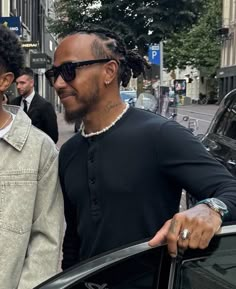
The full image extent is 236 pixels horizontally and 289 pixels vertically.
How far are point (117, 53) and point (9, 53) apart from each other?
0.41m

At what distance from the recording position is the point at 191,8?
1753cm

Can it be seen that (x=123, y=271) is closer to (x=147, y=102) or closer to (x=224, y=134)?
(x=224, y=134)

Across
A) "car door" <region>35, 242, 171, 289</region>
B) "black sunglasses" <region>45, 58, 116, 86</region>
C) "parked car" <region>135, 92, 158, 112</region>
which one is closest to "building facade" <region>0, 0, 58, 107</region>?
"parked car" <region>135, 92, 158, 112</region>

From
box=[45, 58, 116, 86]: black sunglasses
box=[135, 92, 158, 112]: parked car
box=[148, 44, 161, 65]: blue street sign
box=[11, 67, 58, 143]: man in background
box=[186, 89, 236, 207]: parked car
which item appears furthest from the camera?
box=[148, 44, 161, 65]: blue street sign

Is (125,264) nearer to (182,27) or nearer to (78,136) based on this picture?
(78,136)

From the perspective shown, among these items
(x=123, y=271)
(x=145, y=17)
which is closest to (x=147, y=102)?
(x=145, y=17)

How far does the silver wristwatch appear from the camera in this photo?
6.00 feet

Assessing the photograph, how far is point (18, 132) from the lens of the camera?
2.15m

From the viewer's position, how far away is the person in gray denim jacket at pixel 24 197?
2.09 m

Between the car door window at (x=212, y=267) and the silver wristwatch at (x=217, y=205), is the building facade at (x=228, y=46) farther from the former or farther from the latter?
the car door window at (x=212, y=267)

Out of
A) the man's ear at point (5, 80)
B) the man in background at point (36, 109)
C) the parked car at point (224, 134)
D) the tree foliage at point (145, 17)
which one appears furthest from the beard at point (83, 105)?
the tree foliage at point (145, 17)

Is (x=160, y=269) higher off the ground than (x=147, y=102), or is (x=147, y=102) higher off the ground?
(x=160, y=269)

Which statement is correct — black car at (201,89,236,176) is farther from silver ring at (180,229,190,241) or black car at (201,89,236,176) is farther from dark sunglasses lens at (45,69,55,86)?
silver ring at (180,229,190,241)

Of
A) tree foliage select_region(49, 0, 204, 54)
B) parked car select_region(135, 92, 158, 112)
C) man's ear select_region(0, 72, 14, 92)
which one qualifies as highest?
tree foliage select_region(49, 0, 204, 54)
